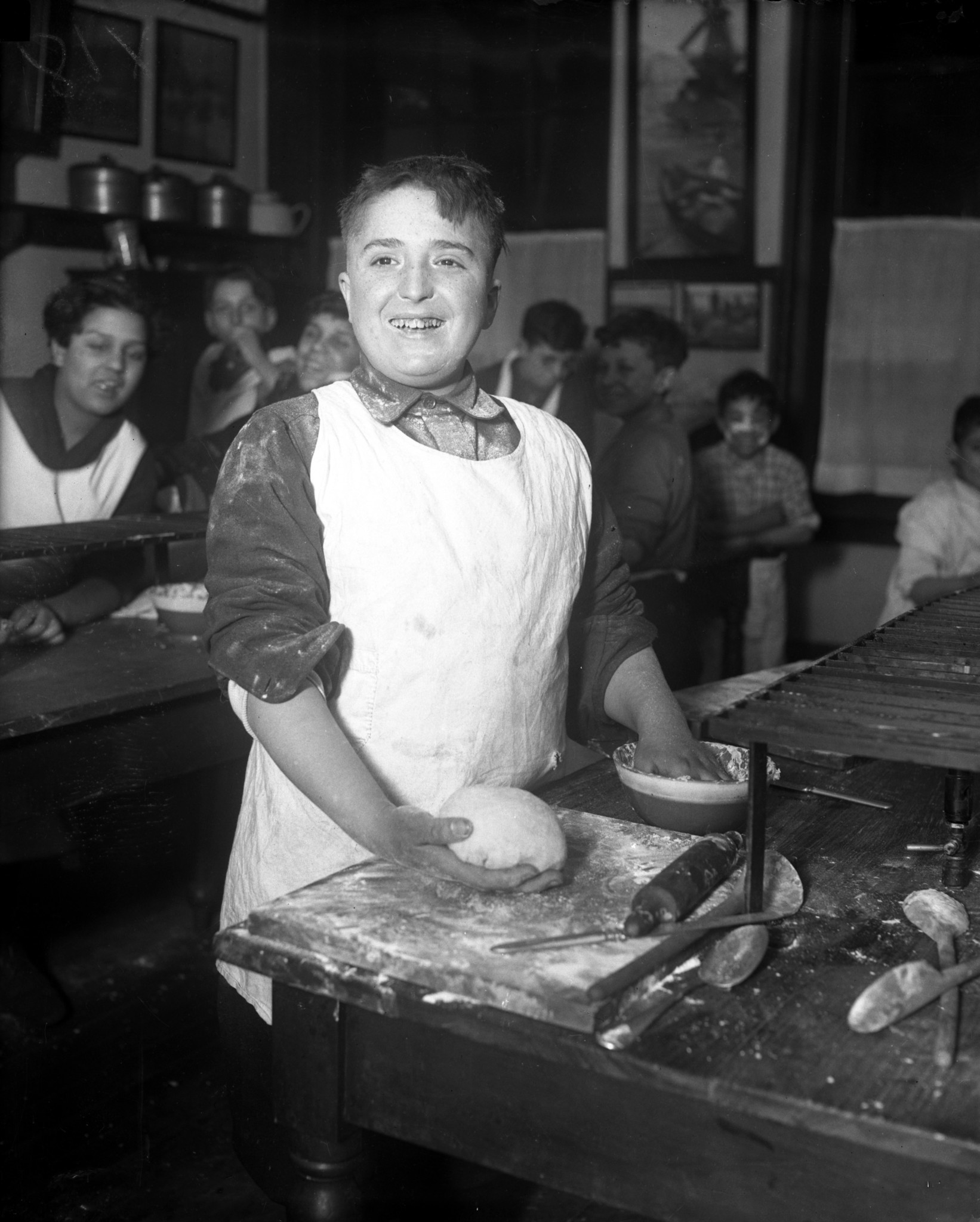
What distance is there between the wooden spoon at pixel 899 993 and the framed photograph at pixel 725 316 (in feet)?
17.0

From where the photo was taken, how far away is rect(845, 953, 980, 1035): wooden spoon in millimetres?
1079

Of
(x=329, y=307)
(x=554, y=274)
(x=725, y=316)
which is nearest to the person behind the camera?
(x=329, y=307)

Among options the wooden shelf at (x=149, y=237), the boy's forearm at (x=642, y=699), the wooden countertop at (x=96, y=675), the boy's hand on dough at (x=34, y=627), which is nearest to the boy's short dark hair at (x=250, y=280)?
the wooden shelf at (x=149, y=237)

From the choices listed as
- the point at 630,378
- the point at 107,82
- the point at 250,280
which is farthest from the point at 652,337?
the point at 107,82

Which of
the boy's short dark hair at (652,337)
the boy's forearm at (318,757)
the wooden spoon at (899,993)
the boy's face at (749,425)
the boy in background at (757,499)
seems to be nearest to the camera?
the wooden spoon at (899,993)

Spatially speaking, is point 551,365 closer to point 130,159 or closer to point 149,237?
point 149,237

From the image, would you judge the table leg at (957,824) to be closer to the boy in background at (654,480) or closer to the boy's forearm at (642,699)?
the boy's forearm at (642,699)

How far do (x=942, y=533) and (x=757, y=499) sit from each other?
45.3 inches

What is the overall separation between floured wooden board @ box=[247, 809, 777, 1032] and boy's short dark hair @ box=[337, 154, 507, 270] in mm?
748

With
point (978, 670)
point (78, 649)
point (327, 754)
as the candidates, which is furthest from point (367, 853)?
point (78, 649)

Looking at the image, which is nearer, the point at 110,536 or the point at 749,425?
the point at 110,536

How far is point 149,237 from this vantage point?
230 inches

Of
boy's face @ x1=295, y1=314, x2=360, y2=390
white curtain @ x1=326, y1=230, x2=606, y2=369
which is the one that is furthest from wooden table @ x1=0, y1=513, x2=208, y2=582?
white curtain @ x1=326, y1=230, x2=606, y2=369

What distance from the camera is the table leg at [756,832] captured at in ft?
4.09
